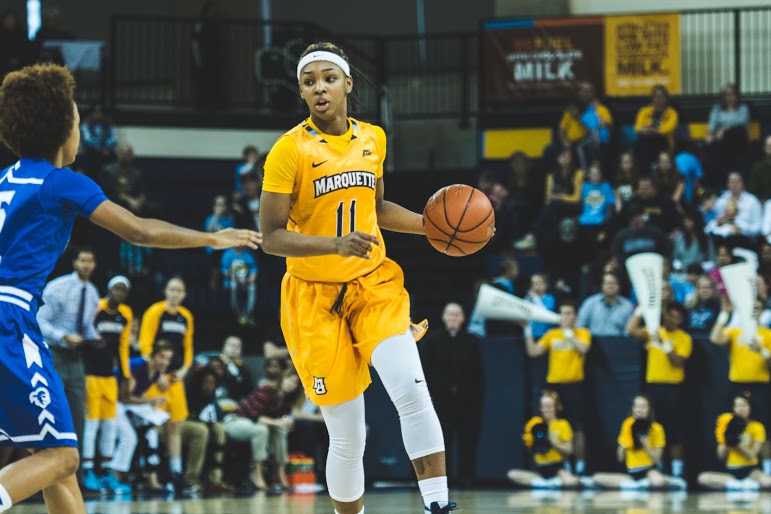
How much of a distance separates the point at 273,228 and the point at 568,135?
11360 millimetres

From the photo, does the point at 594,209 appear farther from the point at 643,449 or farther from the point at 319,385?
the point at 319,385

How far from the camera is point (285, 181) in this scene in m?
5.96

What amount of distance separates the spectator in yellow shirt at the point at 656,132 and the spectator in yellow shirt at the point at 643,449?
4899mm

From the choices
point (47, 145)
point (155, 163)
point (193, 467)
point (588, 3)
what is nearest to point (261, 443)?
point (193, 467)

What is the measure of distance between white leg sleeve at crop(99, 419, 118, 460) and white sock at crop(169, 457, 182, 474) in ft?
2.02

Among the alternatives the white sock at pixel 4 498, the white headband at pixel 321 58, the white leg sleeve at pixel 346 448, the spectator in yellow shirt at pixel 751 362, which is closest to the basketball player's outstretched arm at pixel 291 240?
the white headband at pixel 321 58

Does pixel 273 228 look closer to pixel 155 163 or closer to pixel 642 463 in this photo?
pixel 642 463

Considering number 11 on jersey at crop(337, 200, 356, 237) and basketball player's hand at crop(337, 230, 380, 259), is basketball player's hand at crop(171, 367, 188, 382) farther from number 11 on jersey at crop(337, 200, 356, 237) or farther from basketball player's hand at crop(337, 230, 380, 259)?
basketball player's hand at crop(337, 230, 380, 259)

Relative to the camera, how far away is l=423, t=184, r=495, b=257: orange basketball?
20.1 feet

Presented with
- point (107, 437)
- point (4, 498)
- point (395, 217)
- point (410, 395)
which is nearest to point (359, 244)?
point (410, 395)

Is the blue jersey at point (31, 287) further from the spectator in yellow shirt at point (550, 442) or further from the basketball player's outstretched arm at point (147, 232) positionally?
the spectator in yellow shirt at point (550, 442)

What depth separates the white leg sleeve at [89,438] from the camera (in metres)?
11.9

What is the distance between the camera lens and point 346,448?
19.8ft

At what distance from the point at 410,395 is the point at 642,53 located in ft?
43.1
